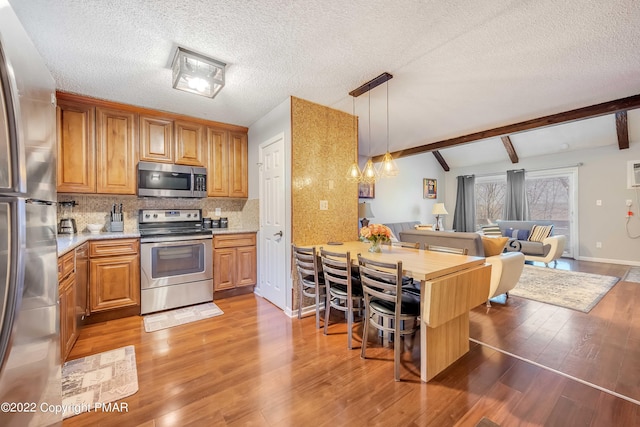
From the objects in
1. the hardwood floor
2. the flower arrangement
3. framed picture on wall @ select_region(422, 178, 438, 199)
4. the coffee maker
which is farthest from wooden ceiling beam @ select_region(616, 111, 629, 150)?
the coffee maker

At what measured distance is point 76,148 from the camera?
9.69 feet

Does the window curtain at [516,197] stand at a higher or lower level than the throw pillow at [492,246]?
higher

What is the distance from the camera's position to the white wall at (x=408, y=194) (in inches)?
286

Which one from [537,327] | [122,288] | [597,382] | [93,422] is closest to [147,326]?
[122,288]

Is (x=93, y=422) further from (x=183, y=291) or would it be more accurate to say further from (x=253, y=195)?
(x=253, y=195)

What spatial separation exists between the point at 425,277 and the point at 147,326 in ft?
9.14

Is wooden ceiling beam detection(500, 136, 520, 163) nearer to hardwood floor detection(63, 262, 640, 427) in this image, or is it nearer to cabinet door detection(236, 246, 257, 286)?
hardwood floor detection(63, 262, 640, 427)

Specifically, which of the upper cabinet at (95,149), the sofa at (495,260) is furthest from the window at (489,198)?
the upper cabinet at (95,149)

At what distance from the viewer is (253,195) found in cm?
390

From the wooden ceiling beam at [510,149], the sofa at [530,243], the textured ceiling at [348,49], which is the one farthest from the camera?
the wooden ceiling beam at [510,149]

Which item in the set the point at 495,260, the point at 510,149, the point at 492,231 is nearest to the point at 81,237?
the point at 495,260

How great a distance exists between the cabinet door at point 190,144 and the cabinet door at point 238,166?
40 centimetres

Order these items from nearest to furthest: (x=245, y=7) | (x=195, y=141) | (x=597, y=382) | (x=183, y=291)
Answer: (x=245, y=7)
(x=597, y=382)
(x=183, y=291)
(x=195, y=141)

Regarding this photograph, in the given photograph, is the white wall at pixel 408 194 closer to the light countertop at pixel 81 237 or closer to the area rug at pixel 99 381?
the light countertop at pixel 81 237
